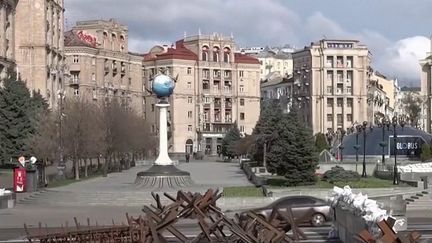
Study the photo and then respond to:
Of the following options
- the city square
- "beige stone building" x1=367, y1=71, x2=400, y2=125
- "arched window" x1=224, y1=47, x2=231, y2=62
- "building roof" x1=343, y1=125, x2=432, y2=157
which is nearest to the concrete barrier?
the city square

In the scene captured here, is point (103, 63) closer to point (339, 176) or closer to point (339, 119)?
point (339, 119)

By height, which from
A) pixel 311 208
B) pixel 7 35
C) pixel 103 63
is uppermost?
pixel 103 63

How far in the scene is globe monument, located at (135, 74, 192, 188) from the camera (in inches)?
1694

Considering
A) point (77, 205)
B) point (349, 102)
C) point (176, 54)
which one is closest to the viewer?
point (77, 205)

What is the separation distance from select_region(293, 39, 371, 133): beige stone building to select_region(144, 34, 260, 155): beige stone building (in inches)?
429

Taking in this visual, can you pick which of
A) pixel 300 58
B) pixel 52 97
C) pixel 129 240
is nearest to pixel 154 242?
pixel 129 240

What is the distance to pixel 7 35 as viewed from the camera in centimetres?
8588

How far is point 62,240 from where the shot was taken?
626 inches

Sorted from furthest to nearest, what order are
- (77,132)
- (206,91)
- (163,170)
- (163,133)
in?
(206,91)
(77,132)
(163,133)
(163,170)

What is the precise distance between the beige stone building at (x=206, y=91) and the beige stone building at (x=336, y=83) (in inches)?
429

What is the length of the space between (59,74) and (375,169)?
5221 cm

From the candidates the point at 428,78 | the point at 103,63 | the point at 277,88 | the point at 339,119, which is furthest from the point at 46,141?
the point at 277,88

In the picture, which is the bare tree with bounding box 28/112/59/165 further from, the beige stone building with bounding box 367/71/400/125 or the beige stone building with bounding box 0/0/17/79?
the beige stone building with bounding box 367/71/400/125

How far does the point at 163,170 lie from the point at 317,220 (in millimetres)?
16553
